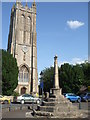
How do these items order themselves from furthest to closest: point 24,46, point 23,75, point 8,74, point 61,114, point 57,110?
point 24,46 < point 23,75 < point 8,74 < point 57,110 < point 61,114

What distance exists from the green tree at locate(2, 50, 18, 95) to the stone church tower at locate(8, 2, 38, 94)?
9.82m

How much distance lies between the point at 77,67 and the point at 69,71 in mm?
2776

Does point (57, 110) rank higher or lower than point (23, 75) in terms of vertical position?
lower

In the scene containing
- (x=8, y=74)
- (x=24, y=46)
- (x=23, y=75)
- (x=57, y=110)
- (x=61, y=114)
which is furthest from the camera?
(x=24, y=46)

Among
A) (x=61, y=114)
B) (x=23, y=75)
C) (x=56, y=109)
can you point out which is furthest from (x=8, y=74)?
(x=61, y=114)

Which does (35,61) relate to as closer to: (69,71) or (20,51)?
(20,51)

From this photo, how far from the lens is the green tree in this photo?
130 feet

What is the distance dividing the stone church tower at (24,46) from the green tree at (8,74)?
32.2 ft

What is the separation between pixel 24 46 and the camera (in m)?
54.7

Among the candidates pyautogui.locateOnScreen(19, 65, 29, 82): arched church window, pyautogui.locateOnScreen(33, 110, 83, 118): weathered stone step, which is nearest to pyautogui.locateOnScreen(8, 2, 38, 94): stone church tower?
pyautogui.locateOnScreen(19, 65, 29, 82): arched church window

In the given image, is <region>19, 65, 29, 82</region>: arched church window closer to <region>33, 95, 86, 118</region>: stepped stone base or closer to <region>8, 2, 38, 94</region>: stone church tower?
<region>8, 2, 38, 94</region>: stone church tower

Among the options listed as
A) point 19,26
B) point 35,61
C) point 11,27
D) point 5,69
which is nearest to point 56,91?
point 5,69

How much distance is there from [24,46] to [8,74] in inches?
647

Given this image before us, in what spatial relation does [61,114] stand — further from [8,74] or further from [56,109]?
[8,74]
